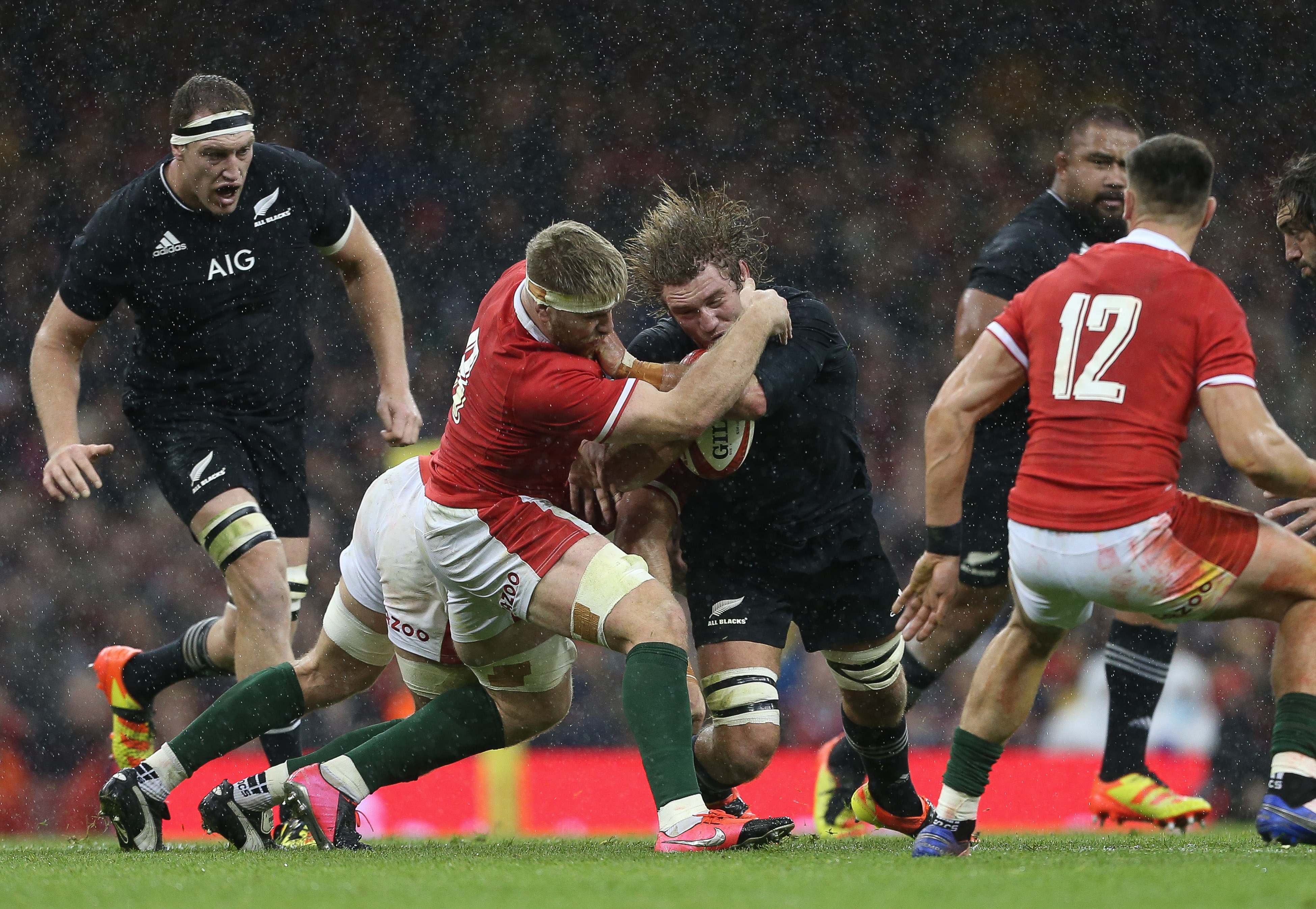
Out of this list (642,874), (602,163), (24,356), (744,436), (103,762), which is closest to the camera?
(642,874)

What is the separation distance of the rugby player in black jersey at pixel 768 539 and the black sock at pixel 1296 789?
4.87 feet

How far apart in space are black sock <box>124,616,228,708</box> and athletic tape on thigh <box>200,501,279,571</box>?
0.56 metres

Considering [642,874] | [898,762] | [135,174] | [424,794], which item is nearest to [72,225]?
[135,174]

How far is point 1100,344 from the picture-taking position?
3516 mm

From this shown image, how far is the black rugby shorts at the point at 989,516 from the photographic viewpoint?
5410 millimetres

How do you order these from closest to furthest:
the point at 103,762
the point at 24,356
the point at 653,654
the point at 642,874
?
the point at 642,874, the point at 653,654, the point at 103,762, the point at 24,356

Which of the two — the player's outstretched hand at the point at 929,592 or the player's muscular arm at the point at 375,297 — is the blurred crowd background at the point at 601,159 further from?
the player's outstretched hand at the point at 929,592

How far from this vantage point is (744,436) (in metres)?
4.47

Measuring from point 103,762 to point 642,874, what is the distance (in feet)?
22.9

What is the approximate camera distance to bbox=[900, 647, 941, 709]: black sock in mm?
5637

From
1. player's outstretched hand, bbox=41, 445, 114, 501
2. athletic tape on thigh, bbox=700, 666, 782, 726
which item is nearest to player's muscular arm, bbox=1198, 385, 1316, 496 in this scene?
athletic tape on thigh, bbox=700, 666, 782, 726

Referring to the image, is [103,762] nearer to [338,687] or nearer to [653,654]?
[338,687]

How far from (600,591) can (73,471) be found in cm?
200

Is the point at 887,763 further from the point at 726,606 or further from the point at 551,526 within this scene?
the point at 551,526
